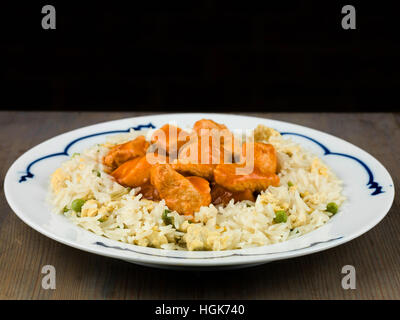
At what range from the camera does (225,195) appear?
4.45m

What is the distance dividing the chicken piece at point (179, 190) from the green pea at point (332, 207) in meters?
0.80

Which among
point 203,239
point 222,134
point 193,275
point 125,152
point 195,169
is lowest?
point 193,275

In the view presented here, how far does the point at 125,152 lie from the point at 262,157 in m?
1.02

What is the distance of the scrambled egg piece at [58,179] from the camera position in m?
4.62

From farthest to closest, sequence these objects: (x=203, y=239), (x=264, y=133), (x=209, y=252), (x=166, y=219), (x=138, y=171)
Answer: (x=264, y=133) < (x=138, y=171) < (x=166, y=219) < (x=203, y=239) < (x=209, y=252)

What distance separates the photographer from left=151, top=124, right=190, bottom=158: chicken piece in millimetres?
4812

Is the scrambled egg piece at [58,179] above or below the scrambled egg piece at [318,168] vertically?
below

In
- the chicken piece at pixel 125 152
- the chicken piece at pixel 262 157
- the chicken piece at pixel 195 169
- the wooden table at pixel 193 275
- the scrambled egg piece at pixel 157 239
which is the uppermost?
the chicken piece at pixel 125 152

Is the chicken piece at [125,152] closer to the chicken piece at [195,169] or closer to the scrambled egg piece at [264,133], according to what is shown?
the chicken piece at [195,169]

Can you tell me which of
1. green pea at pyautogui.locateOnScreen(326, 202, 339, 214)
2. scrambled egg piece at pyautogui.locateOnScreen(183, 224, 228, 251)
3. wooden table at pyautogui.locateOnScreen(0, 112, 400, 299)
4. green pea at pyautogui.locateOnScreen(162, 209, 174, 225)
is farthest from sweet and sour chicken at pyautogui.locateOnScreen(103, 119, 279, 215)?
wooden table at pyautogui.locateOnScreen(0, 112, 400, 299)

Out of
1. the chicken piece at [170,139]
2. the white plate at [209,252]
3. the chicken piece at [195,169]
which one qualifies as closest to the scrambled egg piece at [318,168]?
the white plate at [209,252]

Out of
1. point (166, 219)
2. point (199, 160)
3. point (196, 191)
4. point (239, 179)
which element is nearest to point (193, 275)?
point (166, 219)

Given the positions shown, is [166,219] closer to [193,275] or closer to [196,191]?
[196,191]
